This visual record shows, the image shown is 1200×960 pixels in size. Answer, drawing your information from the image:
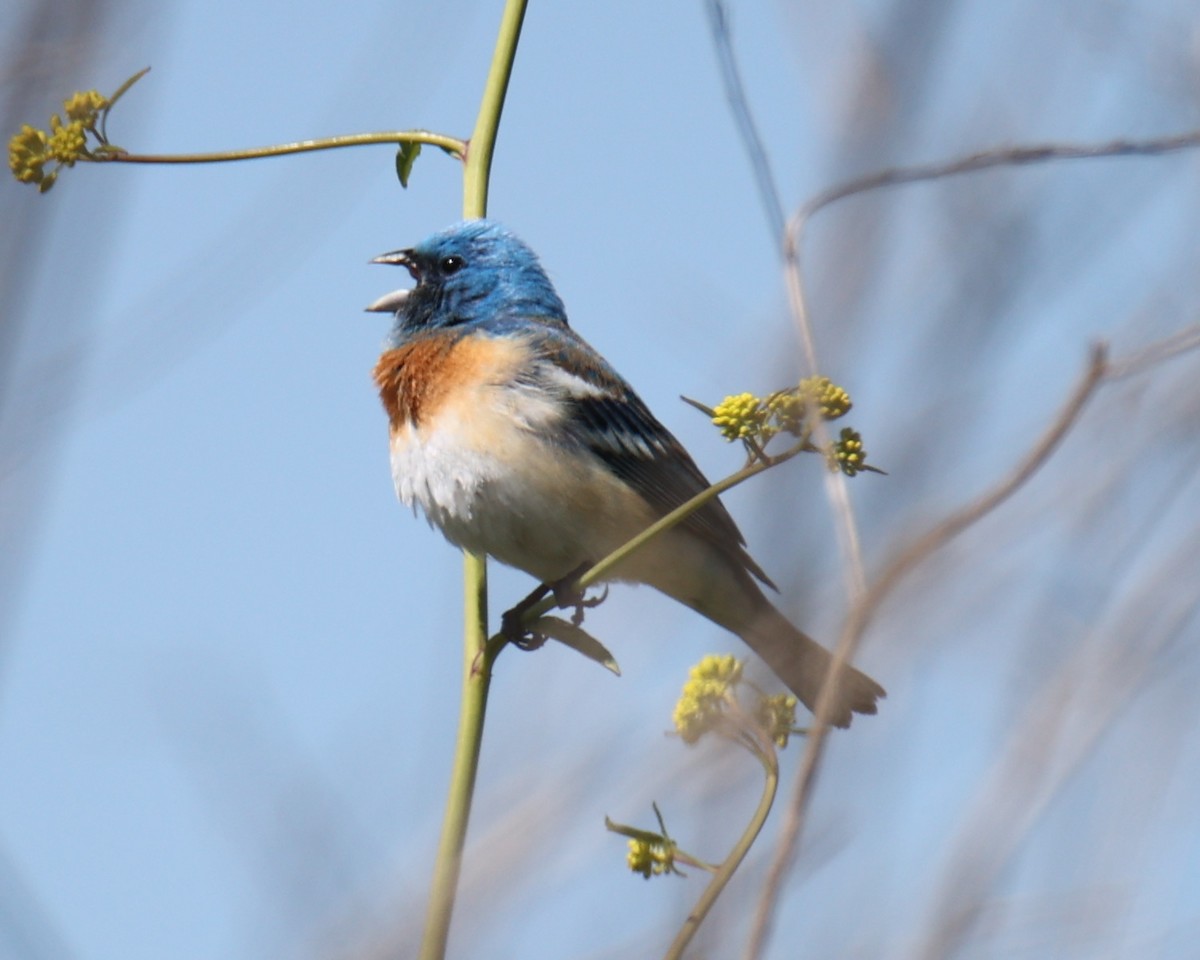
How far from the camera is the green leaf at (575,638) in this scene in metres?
2.86

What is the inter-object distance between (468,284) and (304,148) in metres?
2.35

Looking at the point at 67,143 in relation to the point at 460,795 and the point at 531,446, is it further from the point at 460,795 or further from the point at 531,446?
the point at 531,446

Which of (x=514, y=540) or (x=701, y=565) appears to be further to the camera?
(x=701, y=565)

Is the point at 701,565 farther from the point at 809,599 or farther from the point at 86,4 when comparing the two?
the point at 86,4

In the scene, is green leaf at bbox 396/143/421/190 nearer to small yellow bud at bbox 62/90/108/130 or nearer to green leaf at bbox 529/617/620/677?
small yellow bud at bbox 62/90/108/130

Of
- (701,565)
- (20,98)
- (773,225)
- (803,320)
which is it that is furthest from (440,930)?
(701,565)

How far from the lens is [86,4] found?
75.0 inches

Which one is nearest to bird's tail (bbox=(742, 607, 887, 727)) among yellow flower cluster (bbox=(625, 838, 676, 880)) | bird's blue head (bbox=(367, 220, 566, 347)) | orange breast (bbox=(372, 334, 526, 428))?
yellow flower cluster (bbox=(625, 838, 676, 880))

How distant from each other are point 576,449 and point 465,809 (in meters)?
2.63

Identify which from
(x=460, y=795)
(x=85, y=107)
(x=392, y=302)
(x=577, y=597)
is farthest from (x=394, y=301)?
(x=460, y=795)

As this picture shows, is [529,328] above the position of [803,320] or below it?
above

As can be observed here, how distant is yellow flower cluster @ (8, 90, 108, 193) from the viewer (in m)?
2.67

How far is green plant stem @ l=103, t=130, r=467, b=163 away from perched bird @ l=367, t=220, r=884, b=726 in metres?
1.57

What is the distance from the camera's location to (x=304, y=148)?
294cm
